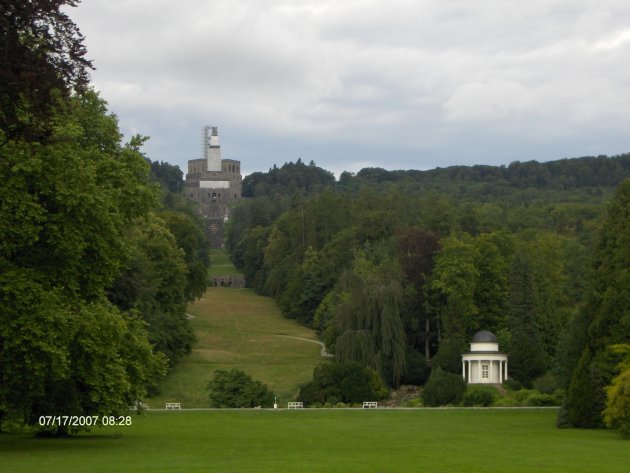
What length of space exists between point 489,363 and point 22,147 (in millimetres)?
43989

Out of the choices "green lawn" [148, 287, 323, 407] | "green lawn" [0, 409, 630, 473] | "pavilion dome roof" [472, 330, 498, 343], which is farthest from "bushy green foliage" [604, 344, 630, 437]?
"pavilion dome roof" [472, 330, 498, 343]

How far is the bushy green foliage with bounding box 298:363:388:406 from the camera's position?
54000mm

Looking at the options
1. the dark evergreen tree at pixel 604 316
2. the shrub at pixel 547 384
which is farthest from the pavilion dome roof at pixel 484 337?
the dark evergreen tree at pixel 604 316

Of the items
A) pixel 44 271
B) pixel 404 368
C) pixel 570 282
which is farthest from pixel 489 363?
pixel 44 271

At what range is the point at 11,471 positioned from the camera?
20.9 m

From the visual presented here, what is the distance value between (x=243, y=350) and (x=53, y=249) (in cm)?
5131

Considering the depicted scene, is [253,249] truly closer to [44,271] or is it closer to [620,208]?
[620,208]

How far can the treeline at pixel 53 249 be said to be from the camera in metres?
22.5

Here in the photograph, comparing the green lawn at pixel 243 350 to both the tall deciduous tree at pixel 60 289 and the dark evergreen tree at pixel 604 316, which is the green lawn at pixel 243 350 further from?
the tall deciduous tree at pixel 60 289

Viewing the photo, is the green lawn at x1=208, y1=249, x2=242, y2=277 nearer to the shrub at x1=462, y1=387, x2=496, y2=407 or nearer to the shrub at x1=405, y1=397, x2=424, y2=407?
the shrub at x1=405, y1=397, x2=424, y2=407

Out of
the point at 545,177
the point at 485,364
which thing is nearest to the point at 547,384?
the point at 485,364

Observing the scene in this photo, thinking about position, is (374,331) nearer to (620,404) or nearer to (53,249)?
(620,404)

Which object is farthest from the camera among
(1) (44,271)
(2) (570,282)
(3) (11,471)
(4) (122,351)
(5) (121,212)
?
(2) (570,282)

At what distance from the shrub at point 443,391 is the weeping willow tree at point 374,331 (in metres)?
6.98
